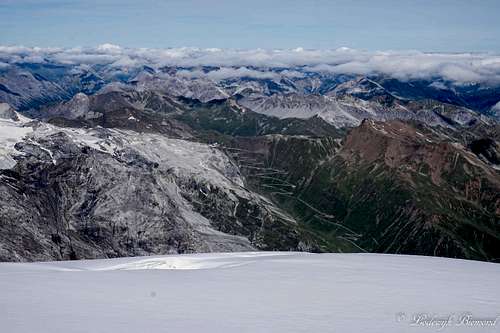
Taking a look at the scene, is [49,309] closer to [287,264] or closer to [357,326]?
[357,326]

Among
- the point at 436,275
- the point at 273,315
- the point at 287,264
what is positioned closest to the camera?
the point at 273,315

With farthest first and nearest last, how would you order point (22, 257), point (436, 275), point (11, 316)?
point (22, 257) → point (436, 275) → point (11, 316)

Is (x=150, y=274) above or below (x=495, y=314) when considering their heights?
below

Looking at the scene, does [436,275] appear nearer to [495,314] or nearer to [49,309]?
[495,314]

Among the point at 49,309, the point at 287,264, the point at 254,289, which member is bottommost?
the point at 287,264

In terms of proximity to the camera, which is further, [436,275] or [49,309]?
[436,275]

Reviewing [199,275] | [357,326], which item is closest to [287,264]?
[199,275]
